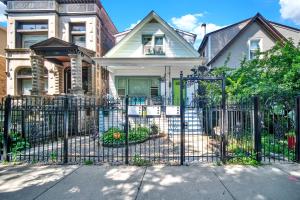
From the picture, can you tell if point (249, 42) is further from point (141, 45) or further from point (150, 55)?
point (141, 45)

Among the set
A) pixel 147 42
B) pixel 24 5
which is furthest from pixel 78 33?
pixel 147 42

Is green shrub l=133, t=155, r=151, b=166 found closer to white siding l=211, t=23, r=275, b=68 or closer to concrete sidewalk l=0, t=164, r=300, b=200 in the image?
concrete sidewalk l=0, t=164, r=300, b=200

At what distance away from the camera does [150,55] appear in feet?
50.6

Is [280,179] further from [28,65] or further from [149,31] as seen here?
[28,65]

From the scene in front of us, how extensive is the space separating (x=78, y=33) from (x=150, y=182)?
14.1 meters

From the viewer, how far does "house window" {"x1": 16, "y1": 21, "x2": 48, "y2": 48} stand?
15.7 metres

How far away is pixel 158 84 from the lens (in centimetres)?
1583

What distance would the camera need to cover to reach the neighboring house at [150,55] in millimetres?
15273

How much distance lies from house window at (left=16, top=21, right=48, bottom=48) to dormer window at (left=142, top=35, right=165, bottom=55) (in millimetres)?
7391

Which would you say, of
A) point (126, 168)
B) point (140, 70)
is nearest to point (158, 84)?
point (140, 70)

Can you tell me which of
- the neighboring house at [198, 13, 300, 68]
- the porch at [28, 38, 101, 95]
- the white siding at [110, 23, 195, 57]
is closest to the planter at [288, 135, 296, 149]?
the white siding at [110, 23, 195, 57]

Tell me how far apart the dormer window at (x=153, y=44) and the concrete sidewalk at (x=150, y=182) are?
11.2m

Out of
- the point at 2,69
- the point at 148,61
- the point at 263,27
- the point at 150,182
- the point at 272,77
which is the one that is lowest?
the point at 150,182

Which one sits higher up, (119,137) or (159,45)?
(159,45)
